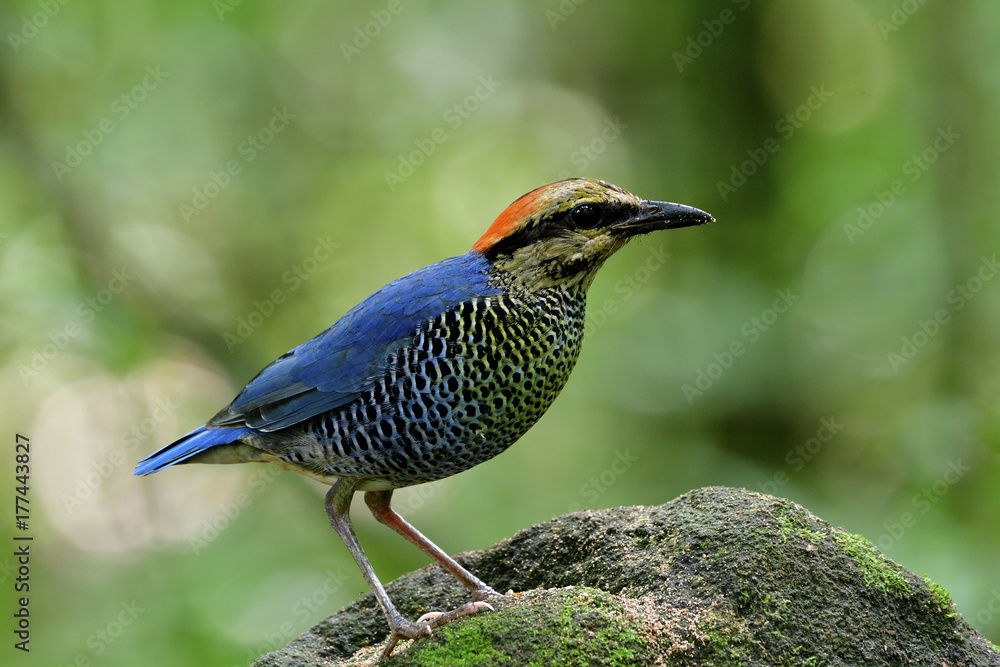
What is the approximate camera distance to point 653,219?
4141mm

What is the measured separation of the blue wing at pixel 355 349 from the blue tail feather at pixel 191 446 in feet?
0.20

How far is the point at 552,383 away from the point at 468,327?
475mm

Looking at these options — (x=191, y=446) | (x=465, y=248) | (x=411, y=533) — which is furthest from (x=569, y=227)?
(x=465, y=248)

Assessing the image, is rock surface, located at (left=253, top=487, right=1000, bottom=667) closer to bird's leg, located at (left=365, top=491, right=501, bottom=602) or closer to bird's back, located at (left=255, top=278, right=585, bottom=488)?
bird's leg, located at (left=365, top=491, right=501, bottom=602)

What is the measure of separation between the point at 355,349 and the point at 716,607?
2.04 metres

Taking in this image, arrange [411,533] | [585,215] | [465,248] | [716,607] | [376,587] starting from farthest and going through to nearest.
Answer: [465,248], [411,533], [585,215], [376,587], [716,607]

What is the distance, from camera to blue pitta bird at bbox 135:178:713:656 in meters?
3.90

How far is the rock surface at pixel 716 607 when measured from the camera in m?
3.46

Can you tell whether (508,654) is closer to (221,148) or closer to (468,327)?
(468,327)

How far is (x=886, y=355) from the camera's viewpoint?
25.9ft

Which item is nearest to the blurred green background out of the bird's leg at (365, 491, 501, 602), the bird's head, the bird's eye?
the bird's leg at (365, 491, 501, 602)

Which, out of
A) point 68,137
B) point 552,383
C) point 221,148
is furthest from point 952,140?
point 68,137

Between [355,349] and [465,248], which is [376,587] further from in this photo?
[465,248]

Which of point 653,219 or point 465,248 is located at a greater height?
point 465,248
